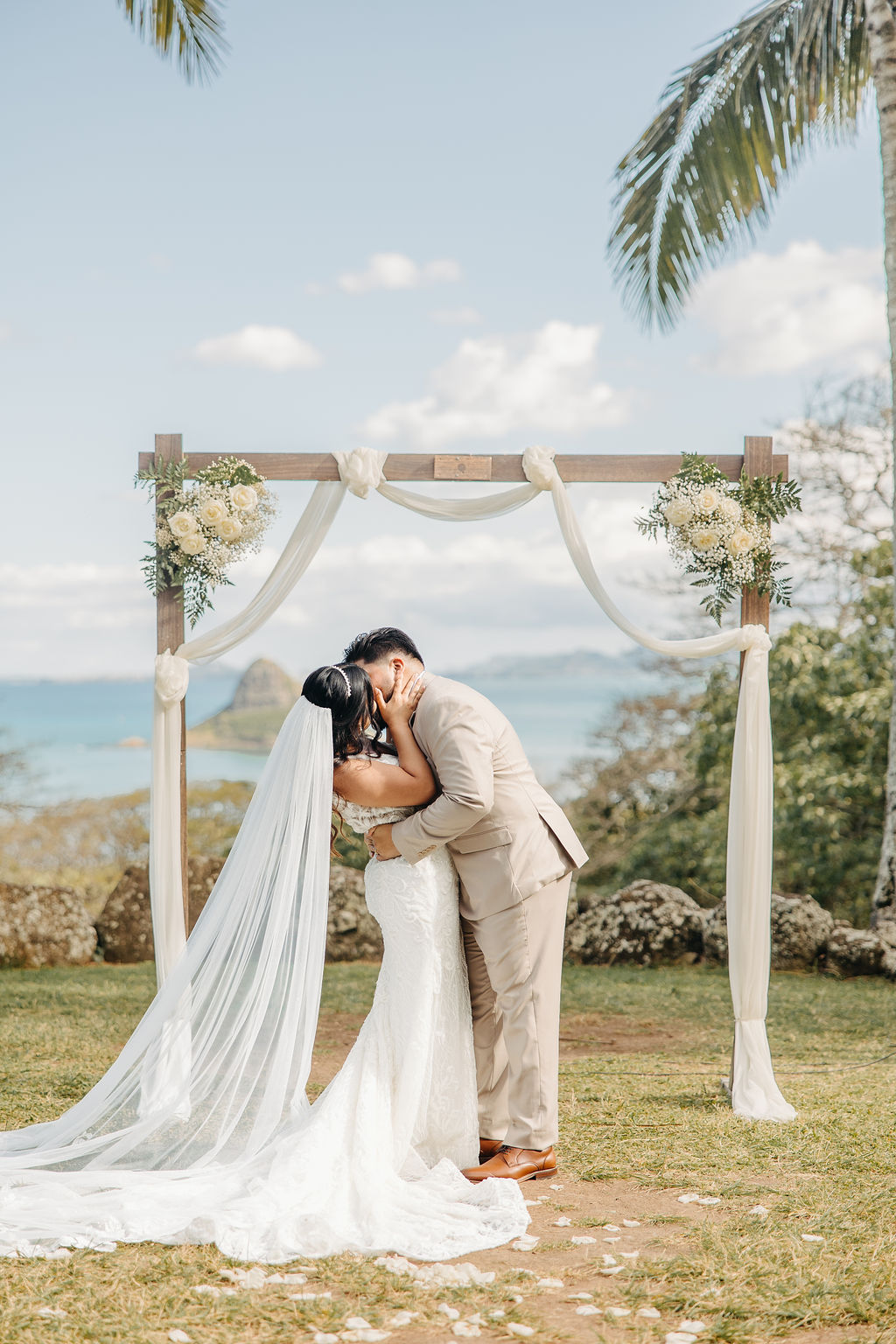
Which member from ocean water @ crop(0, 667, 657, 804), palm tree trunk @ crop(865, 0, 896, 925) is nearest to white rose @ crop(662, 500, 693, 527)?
palm tree trunk @ crop(865, 0, 896, 925)

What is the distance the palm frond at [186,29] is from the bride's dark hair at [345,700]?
5615 mm

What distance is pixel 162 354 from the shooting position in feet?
95.0

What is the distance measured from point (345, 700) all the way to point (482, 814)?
0.59 metres

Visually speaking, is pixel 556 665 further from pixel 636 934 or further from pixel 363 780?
pixel 363 780

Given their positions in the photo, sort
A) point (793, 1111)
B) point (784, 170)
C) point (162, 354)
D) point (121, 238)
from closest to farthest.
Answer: point (793, 1111), point (784, 170), point (121, 238), point (162, 354)

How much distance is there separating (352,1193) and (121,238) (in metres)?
25.7

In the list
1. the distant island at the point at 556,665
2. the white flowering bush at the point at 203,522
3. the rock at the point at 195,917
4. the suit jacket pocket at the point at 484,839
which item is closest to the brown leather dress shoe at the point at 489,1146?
the suit jacket pocket at the point at 484,839

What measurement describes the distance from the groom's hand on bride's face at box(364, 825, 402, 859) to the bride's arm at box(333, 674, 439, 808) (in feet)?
0.35

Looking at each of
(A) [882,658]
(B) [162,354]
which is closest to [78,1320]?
(A) [882,658]

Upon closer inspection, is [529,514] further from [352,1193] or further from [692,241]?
[352,1193]

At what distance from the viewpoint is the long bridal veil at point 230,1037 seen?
3564 mm

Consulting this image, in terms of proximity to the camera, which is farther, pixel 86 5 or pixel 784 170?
pixel 86 5

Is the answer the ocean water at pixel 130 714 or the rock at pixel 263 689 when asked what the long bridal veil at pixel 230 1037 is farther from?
the ocean water at pixel 130 714

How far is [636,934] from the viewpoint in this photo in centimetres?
842
